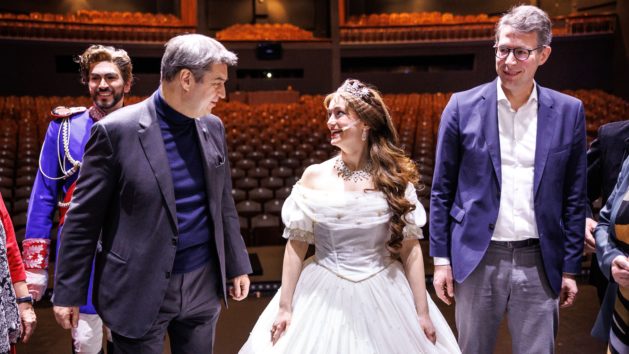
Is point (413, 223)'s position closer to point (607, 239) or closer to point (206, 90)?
point (607, 239)

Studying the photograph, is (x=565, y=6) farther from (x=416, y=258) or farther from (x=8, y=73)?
(x=416, y=258)

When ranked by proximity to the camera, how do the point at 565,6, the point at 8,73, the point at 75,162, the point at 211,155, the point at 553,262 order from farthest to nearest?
the point at 565,6, the point at 8,73, the point at 75,162, the point at 553,262, the point at 211,155

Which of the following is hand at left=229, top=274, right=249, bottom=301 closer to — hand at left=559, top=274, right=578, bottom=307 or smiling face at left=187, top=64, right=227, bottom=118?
smiling face at left=187, top=64, right=227, bottom=118

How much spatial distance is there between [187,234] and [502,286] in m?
1.04

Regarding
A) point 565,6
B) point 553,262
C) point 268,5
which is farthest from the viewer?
point 268,5

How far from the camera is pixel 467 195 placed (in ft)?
7.00

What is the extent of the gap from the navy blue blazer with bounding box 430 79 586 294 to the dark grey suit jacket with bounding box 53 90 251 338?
929 millimetres

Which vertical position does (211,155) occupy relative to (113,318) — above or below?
above

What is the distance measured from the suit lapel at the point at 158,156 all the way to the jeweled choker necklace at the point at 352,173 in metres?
0.61

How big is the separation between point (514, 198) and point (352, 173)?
21.3 inches

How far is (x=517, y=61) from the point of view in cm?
204

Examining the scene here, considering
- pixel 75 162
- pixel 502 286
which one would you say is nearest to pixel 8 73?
pixel 75 162

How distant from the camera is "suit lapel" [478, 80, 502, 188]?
2090 millimetres

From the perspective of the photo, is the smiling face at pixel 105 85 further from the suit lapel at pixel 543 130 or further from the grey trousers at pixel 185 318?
the suit lapel at pixel 543 130
